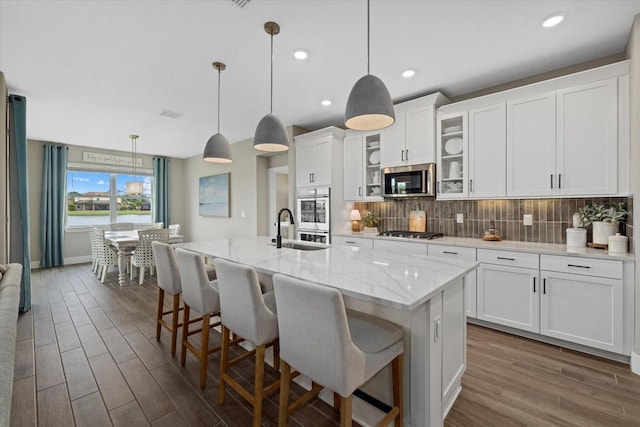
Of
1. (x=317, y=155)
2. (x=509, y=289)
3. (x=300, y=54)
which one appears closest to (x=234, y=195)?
(x=317, y=155)

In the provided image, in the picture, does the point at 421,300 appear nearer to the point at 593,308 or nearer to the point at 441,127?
the point at 593,308

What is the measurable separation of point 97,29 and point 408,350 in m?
3.29

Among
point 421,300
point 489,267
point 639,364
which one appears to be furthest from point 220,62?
point 639,364

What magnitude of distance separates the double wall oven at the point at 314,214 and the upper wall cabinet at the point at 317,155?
5.7 inches

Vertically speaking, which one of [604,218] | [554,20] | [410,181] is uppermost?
[554,20]

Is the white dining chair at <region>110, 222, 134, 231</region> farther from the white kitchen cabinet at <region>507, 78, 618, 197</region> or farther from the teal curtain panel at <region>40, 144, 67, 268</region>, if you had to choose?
the white kitchen cabinet at <region>507, 78, 618, 197</region>

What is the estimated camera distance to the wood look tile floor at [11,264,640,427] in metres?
1.76

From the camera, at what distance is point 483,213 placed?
3.56 metres

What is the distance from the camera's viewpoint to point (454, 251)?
10.4ft

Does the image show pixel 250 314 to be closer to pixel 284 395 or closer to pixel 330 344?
pixel 284 395

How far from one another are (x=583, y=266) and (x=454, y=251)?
3.44 feet

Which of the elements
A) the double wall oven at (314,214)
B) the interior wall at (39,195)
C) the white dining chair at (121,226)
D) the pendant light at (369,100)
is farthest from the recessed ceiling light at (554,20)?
the interior wall at (39,195)

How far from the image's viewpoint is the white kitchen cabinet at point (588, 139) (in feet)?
8.28

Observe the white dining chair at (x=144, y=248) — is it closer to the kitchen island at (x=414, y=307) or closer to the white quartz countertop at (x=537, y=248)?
the kitchen island at (x=414, y=307)
